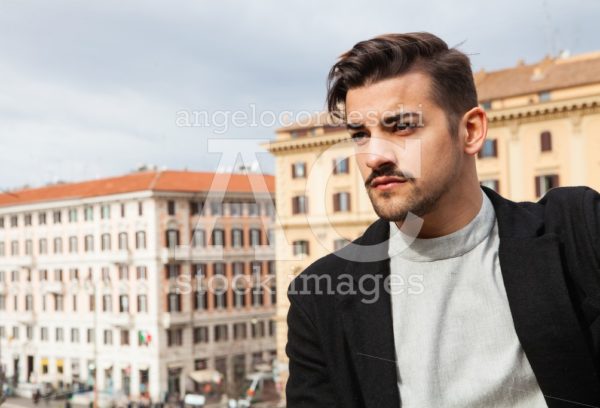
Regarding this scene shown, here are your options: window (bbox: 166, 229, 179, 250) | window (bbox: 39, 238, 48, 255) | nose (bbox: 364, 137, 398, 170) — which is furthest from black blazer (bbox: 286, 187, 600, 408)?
window (bbox: 39, 238, 48, 255)

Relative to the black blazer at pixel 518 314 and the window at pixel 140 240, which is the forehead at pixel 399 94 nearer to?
the black blazer at pixel 518 314

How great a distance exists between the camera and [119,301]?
1748 inches

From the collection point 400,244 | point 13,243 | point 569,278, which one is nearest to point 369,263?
point 400,244

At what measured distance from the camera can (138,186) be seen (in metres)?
44.2

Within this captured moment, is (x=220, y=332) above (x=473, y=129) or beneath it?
beneath

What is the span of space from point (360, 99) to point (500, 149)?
88.5ft

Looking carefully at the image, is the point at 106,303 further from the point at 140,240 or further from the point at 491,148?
the point at 491,148

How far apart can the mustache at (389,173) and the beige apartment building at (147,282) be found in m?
40.4

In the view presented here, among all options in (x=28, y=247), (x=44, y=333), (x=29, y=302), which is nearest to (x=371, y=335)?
(x=44, y=333)

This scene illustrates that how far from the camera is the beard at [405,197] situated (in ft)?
6.23

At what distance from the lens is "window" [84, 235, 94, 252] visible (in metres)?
45.8

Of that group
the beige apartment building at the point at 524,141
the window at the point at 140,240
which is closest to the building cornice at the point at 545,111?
the beige apartment building at the point at 524,141

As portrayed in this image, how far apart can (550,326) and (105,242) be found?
45.0 meters

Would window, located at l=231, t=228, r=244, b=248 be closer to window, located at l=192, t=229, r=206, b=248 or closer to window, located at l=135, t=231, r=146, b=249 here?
window, located at l=192, t=229, r=206, b=248
